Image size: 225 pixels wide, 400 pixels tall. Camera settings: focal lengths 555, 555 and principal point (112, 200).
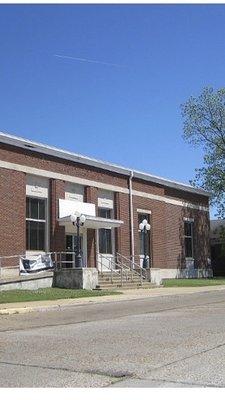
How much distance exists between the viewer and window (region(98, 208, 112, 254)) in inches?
1332

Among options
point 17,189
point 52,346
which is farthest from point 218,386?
point 17,189

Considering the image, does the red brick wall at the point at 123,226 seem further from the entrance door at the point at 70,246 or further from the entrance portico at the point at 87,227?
the entrance door at the point at 70,246

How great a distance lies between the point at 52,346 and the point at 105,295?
1360 centimetres

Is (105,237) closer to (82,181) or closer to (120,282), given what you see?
(82,181)

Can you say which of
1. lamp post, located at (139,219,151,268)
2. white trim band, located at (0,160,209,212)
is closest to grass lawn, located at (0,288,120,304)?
white trim band, located at (0,160,209,212)

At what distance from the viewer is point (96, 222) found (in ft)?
102

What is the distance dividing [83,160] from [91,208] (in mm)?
2871

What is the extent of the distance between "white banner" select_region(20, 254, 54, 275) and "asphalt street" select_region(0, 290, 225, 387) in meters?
11.9

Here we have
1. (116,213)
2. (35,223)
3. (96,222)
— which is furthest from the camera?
(116,213)

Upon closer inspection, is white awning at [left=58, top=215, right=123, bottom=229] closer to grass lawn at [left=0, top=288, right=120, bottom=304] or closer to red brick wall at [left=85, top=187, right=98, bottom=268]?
red brick wall at [left=85, top=187, right=98, bottom=268]

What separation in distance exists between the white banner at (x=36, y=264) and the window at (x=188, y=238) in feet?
54.8

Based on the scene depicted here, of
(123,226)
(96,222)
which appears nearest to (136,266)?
(123,226)

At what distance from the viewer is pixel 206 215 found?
152 ft
